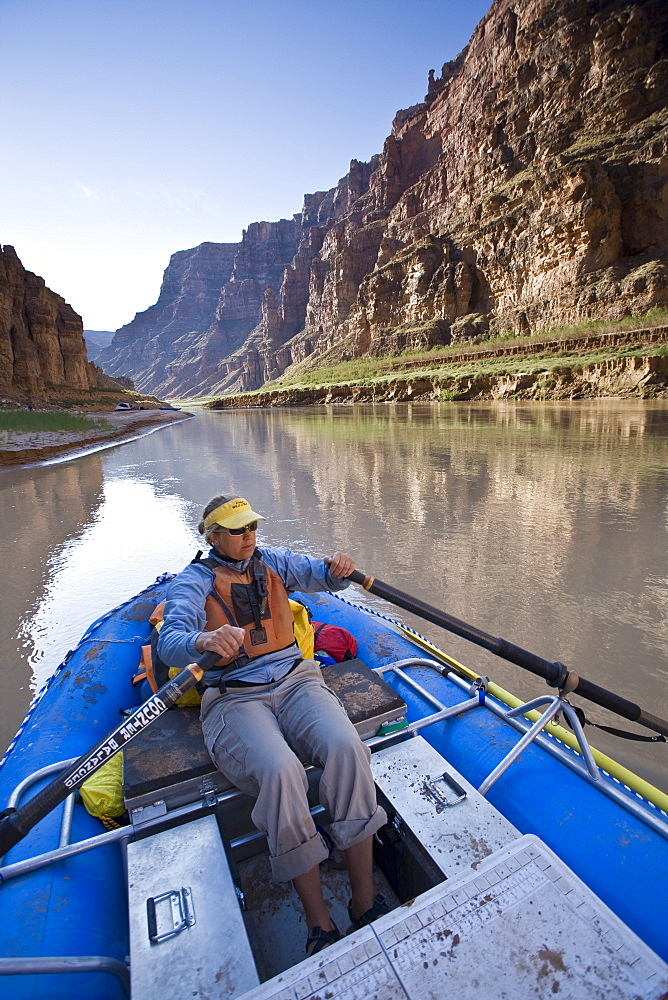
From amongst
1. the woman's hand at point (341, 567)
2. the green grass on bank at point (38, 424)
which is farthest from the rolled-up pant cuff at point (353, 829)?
the green grass on bank at point (38, 424)

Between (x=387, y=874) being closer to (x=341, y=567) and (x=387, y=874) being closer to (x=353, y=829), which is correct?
(x=353, y=829)

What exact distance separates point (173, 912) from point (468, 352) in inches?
1506

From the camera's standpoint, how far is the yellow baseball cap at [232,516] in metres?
2.24

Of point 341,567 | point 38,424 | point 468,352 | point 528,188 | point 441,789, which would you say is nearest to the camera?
point 441,789

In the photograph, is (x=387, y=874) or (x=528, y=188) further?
(x=528, y=188)

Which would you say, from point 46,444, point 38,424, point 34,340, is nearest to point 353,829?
point 46,444

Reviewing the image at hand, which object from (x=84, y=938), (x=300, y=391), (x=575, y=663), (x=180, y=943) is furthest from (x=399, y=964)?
(x=300, y=391)

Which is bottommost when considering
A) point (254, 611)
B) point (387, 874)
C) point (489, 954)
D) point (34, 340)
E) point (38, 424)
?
point (387, 874)

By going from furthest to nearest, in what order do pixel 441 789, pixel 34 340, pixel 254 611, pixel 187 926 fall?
pixel 34 340
pixel 254 611
pixel 441 789
pixel 187 926

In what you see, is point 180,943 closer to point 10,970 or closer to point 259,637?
point 10,970

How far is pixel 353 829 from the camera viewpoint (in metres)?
1.65

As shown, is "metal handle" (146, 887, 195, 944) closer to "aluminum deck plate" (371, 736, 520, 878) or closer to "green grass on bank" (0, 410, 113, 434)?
"aluminum deck plate" (371, 736, 520, 878)

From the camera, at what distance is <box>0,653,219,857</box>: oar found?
150 centimetres

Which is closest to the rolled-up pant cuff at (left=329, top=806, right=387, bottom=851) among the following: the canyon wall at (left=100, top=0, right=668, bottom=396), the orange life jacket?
the orange life jacket
